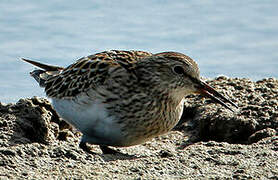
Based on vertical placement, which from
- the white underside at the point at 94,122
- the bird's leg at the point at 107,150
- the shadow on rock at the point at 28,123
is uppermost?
the white underside at the point at 94,122

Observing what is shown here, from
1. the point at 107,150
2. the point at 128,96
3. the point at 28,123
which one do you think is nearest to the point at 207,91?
the point at 128,96

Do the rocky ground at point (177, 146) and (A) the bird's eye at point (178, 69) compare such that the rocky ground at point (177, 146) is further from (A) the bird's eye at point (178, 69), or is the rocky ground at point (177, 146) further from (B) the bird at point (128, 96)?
(A) the bird's eye at point (178, 69)

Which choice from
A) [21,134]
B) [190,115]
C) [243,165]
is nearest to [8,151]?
[21,134]

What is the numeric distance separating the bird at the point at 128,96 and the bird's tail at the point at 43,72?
0.93m

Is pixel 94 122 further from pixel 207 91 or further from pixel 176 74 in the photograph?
pixel 207 91

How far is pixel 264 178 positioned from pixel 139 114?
199cm

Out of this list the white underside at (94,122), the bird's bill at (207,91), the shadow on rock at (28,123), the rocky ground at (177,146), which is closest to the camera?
the rocky ground at (177,146)

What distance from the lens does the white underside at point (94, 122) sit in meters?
6.93

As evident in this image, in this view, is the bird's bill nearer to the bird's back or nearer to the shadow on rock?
the bird's back

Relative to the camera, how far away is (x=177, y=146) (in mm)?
8070

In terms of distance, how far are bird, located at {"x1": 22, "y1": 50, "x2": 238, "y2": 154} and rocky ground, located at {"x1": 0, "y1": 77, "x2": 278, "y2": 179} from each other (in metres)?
0.29

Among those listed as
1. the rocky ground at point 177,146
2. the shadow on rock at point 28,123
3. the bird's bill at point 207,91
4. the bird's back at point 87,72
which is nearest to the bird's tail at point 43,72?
the bird's back at point 87,72

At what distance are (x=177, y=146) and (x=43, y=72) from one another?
→ 222 centimetres

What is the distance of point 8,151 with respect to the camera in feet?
19.1
